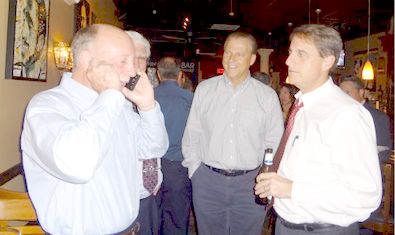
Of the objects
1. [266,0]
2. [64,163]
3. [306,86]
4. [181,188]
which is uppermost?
[266,0]

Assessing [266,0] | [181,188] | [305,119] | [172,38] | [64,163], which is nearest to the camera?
[64,163]

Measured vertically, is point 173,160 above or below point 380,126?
below

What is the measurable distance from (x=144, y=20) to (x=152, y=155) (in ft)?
36.7

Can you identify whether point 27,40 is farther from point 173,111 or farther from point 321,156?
point 321,156

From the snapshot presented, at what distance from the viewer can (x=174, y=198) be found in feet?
13.2

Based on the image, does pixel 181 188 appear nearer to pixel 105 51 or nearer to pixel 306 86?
pixel 306 86

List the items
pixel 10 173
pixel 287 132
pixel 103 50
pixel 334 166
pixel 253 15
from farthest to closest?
pixel 253 15, pixel 10 173, pixel 287 132, pixel 334 166, pixel 103 50

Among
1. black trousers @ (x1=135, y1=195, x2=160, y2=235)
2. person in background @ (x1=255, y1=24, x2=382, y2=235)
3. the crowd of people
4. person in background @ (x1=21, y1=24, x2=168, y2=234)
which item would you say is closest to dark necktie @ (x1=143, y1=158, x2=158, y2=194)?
the crowd of people

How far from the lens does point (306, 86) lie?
2123mm

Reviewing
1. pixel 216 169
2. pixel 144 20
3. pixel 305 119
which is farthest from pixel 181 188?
pixel 144 20

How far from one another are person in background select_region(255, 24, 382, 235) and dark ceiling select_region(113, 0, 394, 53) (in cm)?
807

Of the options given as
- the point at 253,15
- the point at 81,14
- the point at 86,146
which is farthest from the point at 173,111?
the point at 253,15

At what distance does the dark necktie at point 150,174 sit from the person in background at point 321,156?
61cm

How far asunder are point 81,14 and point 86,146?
17.2 ft
